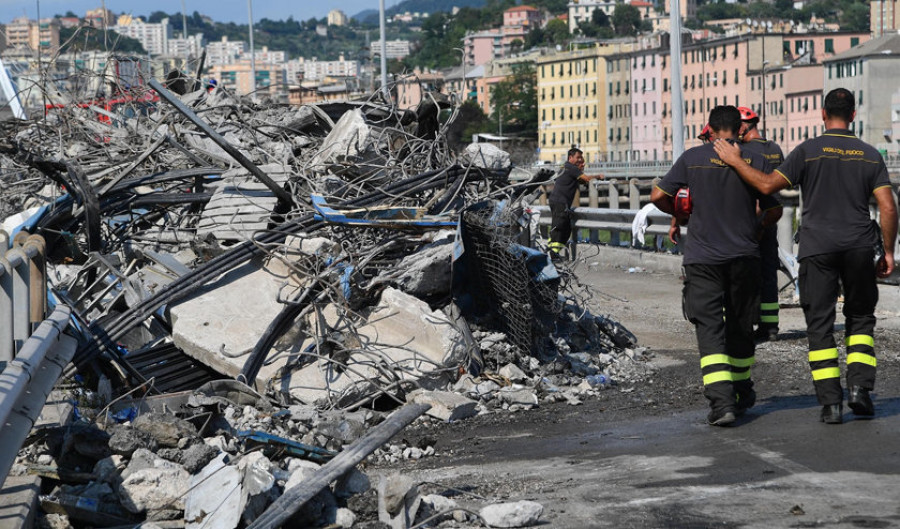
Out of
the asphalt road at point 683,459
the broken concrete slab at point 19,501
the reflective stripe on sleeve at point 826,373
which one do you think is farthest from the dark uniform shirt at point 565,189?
the broken concrete slab at point 19,501

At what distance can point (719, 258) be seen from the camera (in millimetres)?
7371

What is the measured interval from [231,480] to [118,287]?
4.49 meters

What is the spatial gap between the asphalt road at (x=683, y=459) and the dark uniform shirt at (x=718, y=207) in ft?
3.29

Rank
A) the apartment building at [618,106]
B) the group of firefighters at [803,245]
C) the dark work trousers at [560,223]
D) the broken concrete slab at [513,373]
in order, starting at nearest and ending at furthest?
the group of firefighters at [803,245]
the broken concrete slab at [513,373]
the dark work trousers at [560,223]
the apartment building at [618,106]

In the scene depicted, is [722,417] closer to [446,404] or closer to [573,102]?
[446,404]

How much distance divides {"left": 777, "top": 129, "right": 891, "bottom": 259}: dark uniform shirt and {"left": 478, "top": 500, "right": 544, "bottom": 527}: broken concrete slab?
8.98 ft

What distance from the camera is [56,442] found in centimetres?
687

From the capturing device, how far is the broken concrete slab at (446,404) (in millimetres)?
8344

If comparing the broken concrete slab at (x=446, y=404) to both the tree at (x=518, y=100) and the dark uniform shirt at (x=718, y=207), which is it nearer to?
the dark uniform shirt at (x=718, y=207)

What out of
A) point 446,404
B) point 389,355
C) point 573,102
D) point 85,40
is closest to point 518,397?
point 446,404

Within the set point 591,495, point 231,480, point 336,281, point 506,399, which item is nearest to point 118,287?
point 336,281

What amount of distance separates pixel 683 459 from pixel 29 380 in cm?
321

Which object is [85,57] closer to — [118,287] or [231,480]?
[118,287]

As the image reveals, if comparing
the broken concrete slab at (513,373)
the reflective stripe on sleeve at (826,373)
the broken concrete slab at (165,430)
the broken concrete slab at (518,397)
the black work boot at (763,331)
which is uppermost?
the reflective stripe on sleeve at (826,373)
